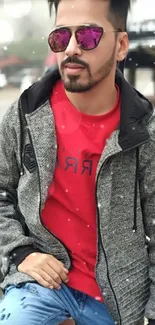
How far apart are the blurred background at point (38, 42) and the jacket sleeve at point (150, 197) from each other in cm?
68

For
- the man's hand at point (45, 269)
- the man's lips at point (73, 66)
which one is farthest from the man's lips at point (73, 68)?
the man's hand at point (45, 269)

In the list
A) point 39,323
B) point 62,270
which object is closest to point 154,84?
point 62,270

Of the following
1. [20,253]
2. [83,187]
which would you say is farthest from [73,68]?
[20,253]

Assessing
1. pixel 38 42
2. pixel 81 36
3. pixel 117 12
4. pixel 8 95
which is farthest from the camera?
pixel 8 95

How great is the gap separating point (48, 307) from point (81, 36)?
0.82 m

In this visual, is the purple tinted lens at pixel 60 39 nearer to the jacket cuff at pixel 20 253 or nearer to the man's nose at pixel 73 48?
the man's nose at pixel 73 48

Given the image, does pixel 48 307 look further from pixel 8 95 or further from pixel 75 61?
pixel 8 95

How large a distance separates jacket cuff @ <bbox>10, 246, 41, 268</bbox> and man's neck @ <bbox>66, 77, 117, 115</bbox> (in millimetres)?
479

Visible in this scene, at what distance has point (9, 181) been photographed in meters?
1.74

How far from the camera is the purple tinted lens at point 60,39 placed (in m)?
1.51

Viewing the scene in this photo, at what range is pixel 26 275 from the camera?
1.62m

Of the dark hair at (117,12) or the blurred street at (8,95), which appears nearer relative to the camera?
the dark hair at (117,12)

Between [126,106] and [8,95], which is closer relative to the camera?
[126,106]

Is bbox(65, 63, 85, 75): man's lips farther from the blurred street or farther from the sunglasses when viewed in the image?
the blurred street
